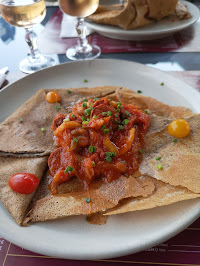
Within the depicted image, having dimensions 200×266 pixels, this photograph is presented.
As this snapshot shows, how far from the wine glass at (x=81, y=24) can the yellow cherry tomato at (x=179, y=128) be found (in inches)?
75.6

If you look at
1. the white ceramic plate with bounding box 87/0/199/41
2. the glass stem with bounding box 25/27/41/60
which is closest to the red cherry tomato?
the glass stem with bounding box 25/27/41/60

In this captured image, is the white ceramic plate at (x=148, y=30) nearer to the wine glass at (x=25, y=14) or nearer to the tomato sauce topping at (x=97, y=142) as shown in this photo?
the wine glass at (x=25, y=14)

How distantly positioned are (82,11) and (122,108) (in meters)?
1.74

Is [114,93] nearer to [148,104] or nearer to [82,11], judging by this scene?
[148,104]

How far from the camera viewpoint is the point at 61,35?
4.28m

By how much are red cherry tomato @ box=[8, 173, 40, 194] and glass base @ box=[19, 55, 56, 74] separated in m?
2.01

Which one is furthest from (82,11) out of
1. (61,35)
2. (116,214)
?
(116,214)

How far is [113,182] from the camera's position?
6.81ft

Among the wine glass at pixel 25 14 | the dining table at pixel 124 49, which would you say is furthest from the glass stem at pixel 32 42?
the dining table at pixel 124 49

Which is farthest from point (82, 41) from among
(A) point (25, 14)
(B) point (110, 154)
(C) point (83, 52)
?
(B) point (110, 154)

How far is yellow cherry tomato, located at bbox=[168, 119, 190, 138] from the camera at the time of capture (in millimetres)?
2311

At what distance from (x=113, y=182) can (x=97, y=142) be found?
0.37 m

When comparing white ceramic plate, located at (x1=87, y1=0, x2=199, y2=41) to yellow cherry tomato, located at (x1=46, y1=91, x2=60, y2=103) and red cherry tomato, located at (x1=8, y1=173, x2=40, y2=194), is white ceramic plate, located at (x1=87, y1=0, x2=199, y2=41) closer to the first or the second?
yellow cherry tomato, located at (x1=46, y1=91, x2=60, y2=103)

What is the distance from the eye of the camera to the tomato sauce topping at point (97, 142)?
6.98 ft
